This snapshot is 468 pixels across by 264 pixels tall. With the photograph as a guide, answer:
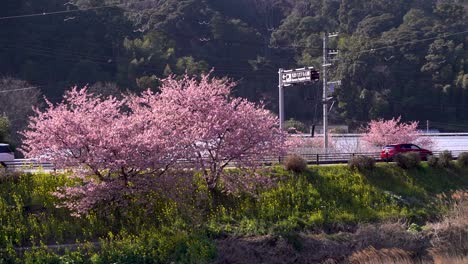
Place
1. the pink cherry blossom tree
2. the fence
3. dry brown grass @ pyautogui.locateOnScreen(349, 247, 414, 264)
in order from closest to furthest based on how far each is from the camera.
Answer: dry brown grass @ pyautogui.locateOnScreen(349, 247, 414, 264) → the pink cherry blossom tree → the fence

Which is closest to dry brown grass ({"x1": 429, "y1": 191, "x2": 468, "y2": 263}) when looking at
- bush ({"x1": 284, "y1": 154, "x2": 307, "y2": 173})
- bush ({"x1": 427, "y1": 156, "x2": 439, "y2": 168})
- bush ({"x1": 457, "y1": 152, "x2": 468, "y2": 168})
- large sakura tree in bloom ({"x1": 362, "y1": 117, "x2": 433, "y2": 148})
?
bush ({"x1": 427, "y1": 156, "x2": 439, "y2": 168})

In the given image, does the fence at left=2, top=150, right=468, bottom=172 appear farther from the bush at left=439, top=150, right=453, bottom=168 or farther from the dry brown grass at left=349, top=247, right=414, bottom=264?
the dry brown grass at left=349, top=247, right=414, bottom=264

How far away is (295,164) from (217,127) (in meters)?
5.91

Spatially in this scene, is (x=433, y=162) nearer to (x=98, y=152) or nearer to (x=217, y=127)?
(x=217, y=127)

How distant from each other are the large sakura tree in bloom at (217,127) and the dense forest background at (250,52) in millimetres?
32140

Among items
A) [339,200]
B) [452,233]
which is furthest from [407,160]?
[452,233]

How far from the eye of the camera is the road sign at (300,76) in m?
42.1

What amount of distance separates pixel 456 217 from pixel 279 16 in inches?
2816

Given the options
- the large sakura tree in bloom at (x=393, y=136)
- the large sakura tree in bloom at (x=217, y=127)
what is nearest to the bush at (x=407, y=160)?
the large sakura tree in bloom at (x=217, y=127)

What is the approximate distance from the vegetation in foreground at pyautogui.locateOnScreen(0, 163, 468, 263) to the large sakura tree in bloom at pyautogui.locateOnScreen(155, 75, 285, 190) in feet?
4.30

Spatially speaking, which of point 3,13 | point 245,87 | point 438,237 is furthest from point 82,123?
point 245,87

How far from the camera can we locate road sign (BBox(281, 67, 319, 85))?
42094mm

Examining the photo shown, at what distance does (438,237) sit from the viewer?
27297 mm

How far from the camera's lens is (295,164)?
31.4 metres
